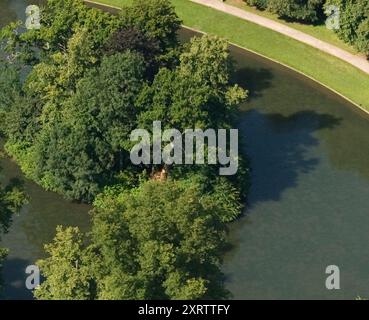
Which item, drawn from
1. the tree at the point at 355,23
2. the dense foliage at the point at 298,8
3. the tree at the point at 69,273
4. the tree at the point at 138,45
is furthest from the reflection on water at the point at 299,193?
the tree at the point at 69,273

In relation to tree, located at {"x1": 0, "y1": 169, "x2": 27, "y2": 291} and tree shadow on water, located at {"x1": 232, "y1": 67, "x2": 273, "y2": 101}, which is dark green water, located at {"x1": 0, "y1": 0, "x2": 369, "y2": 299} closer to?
tree shadow on water, located at {"x1": 232, "y1": 67, "x2": 273, "y2": 101}

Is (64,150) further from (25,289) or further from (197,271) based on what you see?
(197,271)

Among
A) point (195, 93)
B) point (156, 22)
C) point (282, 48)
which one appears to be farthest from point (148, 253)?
point (282, 48)

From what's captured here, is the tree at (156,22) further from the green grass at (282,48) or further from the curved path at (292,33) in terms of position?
the curved path at (292,33)

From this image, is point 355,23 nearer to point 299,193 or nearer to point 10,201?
point 299,193
